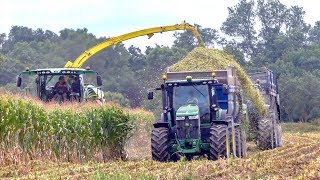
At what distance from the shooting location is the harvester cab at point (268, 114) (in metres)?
21.3

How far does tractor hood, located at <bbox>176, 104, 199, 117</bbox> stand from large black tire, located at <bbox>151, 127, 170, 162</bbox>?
59cm

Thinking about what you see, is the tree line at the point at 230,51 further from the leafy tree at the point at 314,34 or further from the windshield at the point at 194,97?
the windshield at the point at 194,97

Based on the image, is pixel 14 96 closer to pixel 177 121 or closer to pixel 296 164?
pixel 177 121

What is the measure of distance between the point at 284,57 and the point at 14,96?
161 ft

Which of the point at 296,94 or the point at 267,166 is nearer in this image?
the point at 267,166

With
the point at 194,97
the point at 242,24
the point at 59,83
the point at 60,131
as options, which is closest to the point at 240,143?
the point at 194,97

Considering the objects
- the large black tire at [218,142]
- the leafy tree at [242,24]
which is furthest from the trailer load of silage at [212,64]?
the leafy tree at [242,24]

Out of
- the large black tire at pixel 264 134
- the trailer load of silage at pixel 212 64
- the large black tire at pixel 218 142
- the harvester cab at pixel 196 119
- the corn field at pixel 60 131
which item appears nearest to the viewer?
the corn field at pixel 60 131

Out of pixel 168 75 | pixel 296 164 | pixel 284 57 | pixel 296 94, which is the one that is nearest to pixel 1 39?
pixel 284 57

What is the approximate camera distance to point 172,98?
17.4 metres

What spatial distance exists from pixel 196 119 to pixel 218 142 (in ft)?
2.77

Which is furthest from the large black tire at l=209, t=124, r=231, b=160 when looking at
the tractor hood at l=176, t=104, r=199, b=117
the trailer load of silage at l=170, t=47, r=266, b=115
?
the trailer load of silage at l=170, t=47, r=266, b=115

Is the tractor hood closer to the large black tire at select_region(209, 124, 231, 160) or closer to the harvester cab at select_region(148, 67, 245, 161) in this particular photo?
the harvester cab at select_region(148, 67, 245, 161)

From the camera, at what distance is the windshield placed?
17156mm
